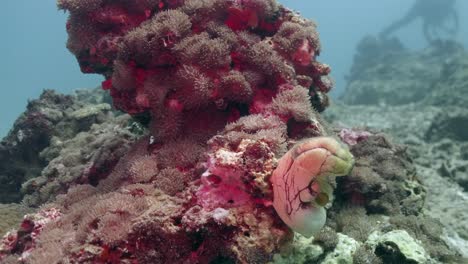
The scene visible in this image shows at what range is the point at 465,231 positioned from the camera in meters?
5.93

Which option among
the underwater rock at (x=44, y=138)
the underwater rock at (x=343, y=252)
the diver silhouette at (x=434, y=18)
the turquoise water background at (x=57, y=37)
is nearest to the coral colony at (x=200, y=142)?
the underwater rock at (x=343, y=252)

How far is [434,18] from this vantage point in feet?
102

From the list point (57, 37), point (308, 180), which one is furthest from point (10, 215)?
point (57, 37)

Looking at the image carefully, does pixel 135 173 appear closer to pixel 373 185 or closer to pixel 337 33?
pixel 373 185

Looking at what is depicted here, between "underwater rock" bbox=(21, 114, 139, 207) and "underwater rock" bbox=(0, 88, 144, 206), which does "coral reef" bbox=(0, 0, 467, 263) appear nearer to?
"underwater rock" bbox=(21, 114, 139, 207)

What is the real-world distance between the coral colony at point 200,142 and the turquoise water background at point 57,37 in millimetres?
84038

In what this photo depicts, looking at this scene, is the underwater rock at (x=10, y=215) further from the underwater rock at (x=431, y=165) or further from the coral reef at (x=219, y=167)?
the underwater rock at (x=431, y=165)

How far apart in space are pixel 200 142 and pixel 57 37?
556ft

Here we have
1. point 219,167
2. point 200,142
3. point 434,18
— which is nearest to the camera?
point 219,167

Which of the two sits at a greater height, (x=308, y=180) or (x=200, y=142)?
(x=200, y=142)

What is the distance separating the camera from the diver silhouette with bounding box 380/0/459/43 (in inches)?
1207

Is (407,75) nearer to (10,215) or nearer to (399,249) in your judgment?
(399,249)

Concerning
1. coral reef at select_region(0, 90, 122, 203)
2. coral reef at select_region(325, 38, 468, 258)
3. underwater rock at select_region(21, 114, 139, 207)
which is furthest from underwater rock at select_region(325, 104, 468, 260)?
coral reef at select_region(0, 90, 122, 203)

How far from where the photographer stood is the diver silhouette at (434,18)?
101 ft
